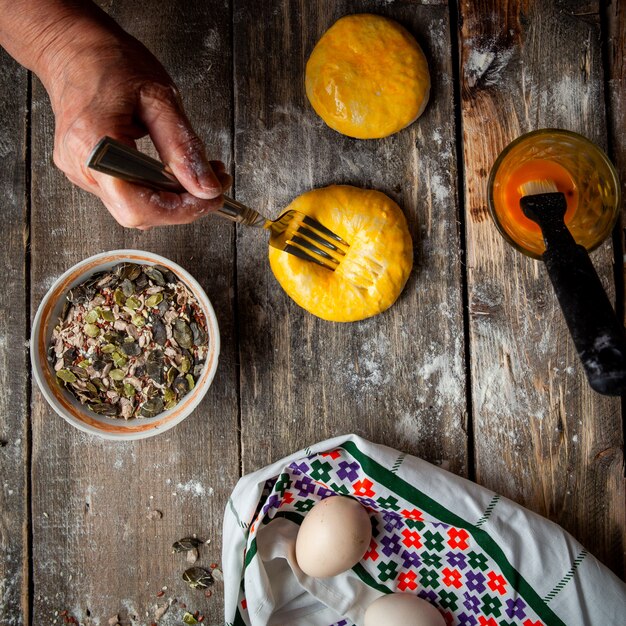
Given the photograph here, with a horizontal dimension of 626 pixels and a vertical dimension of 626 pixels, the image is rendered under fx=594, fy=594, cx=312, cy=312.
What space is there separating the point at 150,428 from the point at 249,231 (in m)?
0.40

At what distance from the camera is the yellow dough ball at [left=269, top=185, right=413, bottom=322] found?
3.33ft

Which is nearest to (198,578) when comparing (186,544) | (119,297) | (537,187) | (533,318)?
(186,544)

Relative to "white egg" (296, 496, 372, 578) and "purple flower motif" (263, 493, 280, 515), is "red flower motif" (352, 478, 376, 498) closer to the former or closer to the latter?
"white egg" (296, 496, 372, 578)

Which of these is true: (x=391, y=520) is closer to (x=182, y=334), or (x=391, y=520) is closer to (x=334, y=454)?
(x=334, y=454)

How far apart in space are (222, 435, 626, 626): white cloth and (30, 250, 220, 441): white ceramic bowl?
7.5 inches

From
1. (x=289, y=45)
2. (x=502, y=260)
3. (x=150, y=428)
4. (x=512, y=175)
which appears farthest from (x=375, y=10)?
(x=150, y=428)

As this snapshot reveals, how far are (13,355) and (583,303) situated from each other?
1003mm

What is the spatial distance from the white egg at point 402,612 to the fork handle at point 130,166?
71 cm

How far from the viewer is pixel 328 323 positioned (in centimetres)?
110

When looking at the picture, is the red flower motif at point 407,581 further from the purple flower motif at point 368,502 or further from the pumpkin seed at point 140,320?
the pumpkin seed at point 140,320

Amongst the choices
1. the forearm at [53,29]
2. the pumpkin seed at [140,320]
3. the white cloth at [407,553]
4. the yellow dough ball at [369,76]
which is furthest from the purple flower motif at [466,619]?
the forearm at [53,29]

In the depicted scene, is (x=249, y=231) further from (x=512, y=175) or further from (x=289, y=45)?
(x=512, y=175)

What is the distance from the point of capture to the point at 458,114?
1.10 m

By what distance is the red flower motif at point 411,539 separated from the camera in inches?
41.2
